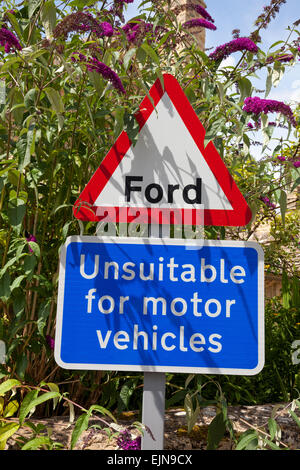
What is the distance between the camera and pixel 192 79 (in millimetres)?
1768

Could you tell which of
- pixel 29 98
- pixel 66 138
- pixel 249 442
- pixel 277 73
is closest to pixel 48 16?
pixel 29 98

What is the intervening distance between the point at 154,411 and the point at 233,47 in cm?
122

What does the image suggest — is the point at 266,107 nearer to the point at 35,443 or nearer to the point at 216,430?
the point at 216,430

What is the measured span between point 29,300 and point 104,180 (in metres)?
0.64

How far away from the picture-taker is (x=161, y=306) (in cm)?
113

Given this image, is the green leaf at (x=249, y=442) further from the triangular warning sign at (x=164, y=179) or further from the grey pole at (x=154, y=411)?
the triangular warning sign at (x=164, y=179)

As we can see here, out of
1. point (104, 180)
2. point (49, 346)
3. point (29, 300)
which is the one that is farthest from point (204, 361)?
point (29, 300)

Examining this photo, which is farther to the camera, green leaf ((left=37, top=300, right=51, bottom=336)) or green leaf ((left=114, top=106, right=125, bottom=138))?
green leaf ((left=37, top=300, right=51, bottom=336))

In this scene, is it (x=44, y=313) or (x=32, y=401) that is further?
(x=44, y=313)

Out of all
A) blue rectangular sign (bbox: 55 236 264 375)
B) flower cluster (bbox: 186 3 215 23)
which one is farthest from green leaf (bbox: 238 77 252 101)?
blue rectangular sign (bbox: 55 236 264 375)

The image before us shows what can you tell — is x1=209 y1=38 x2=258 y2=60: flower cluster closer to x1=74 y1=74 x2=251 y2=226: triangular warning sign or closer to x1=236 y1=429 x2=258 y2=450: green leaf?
x1=74 y1=74 x2=251 y2=226: triangular warning sign

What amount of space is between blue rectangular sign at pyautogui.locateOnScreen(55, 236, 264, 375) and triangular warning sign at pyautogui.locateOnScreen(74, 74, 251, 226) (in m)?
0.10

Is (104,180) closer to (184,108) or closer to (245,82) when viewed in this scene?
(184,108)

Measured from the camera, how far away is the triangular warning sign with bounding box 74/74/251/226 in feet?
3.95
